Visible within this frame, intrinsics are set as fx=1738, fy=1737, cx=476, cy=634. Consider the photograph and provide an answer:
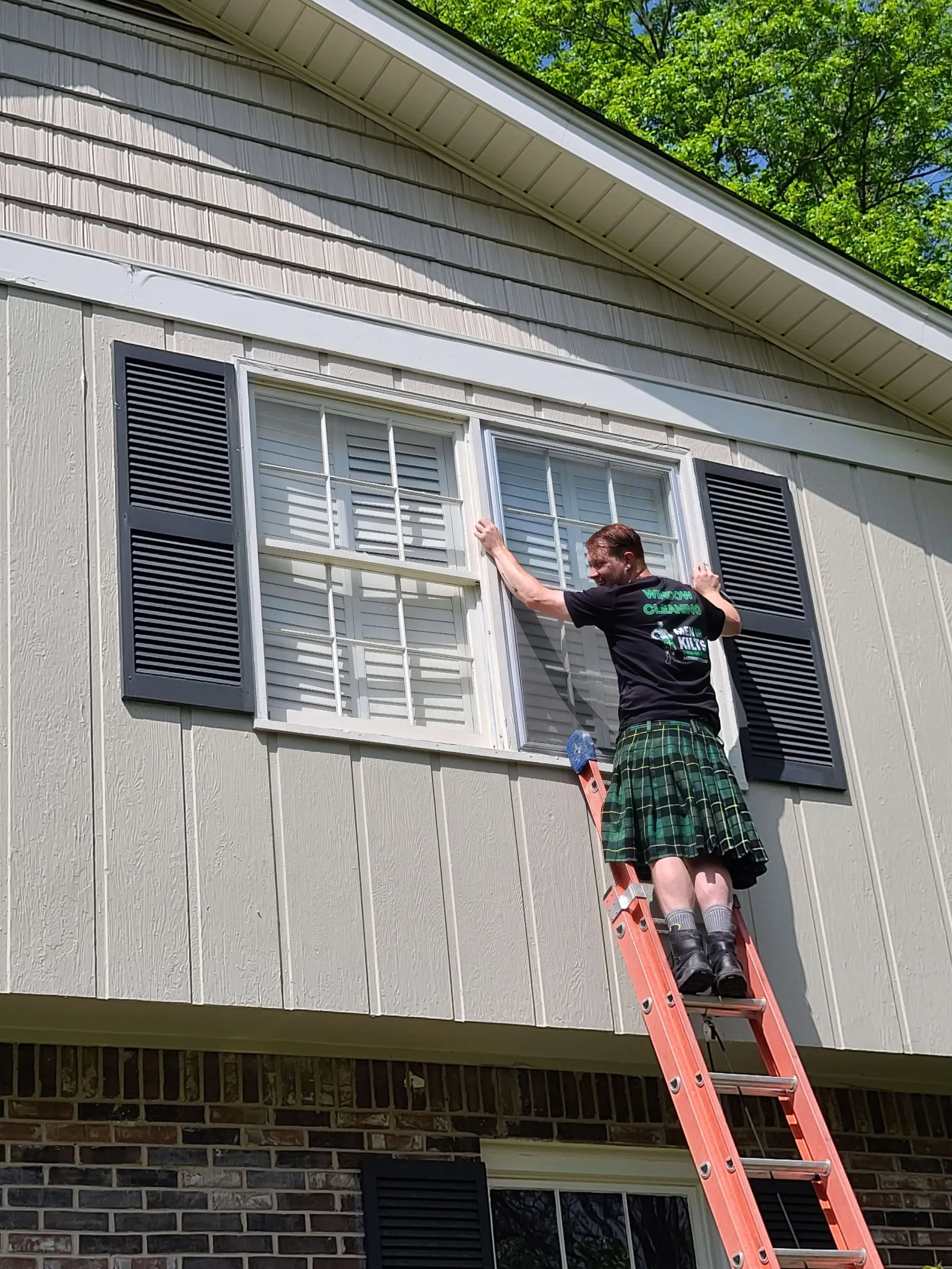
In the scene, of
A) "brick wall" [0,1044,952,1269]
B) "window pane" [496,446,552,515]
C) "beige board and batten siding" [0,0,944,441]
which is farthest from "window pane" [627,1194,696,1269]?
"beige board and batten siding" [0,0,944,441]

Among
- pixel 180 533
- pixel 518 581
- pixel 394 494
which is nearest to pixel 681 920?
pixel 518 581

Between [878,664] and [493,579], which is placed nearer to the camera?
[493,579]

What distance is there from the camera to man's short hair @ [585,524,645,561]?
6324mm

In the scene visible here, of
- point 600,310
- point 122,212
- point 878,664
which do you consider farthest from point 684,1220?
point 122,212

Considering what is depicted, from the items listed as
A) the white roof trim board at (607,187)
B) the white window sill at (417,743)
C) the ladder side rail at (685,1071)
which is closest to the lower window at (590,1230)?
the ladder side rail at (685,1071)

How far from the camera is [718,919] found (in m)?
5.65

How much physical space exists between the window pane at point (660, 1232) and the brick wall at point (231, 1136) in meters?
0.20

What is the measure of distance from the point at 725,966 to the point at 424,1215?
1.33 metres

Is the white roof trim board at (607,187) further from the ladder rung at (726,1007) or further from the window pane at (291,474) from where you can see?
the ladder rung at (726,1007)

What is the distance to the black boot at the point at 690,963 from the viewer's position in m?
5.47

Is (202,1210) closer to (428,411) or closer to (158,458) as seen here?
(158,458)

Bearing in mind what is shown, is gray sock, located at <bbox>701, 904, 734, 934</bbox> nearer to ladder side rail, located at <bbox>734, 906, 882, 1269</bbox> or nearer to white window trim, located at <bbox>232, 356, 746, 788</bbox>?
ladder side rail, located at <bbox>734, 906, 882, 1269</bbox>

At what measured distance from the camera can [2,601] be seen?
554 centimetres

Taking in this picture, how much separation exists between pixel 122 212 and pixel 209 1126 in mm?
3245
